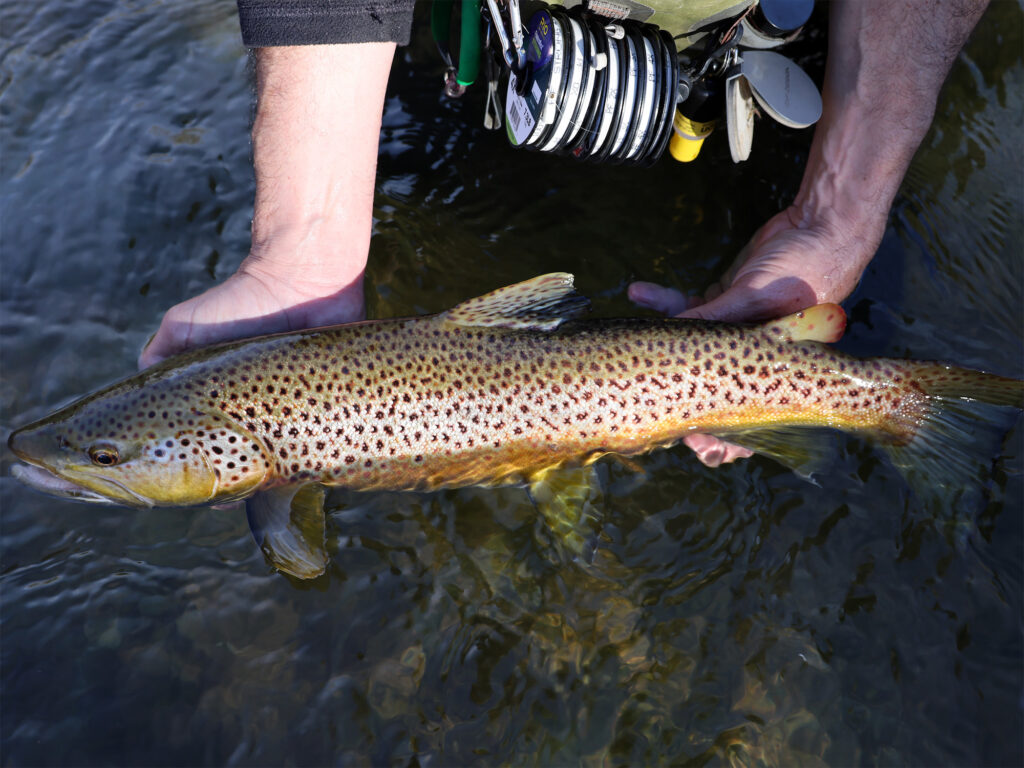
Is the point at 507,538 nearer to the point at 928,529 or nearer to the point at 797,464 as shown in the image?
the point at 797,464

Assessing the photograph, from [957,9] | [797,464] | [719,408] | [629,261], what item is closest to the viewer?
[719,408]

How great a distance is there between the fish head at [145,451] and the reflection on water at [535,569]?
792mm

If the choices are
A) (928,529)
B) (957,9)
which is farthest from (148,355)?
(957,9)

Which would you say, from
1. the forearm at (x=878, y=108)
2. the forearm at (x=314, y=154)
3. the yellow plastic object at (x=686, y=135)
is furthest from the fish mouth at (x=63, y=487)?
the forearm at (x=878, y=108)

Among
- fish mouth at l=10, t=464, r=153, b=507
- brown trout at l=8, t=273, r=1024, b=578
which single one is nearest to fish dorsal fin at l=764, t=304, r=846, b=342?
brown trout at l=8, t=273, r=1024, b=578

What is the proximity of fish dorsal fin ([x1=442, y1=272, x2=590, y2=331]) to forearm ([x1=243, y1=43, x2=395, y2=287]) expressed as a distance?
772 mm

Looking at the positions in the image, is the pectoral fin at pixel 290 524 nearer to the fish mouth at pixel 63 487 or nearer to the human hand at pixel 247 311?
the fish mouth at pixel 63 487

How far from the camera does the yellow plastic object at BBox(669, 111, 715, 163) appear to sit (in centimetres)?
381

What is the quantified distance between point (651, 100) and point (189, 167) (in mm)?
3007

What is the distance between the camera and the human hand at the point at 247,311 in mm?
3133

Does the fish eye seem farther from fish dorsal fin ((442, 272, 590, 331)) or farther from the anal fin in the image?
the anal fin

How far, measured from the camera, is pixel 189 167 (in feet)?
15.7

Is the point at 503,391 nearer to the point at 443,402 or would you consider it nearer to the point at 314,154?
the point at 443,402

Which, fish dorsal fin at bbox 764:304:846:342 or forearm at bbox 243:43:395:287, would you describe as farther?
forearm at bbox 243:43:395:287
